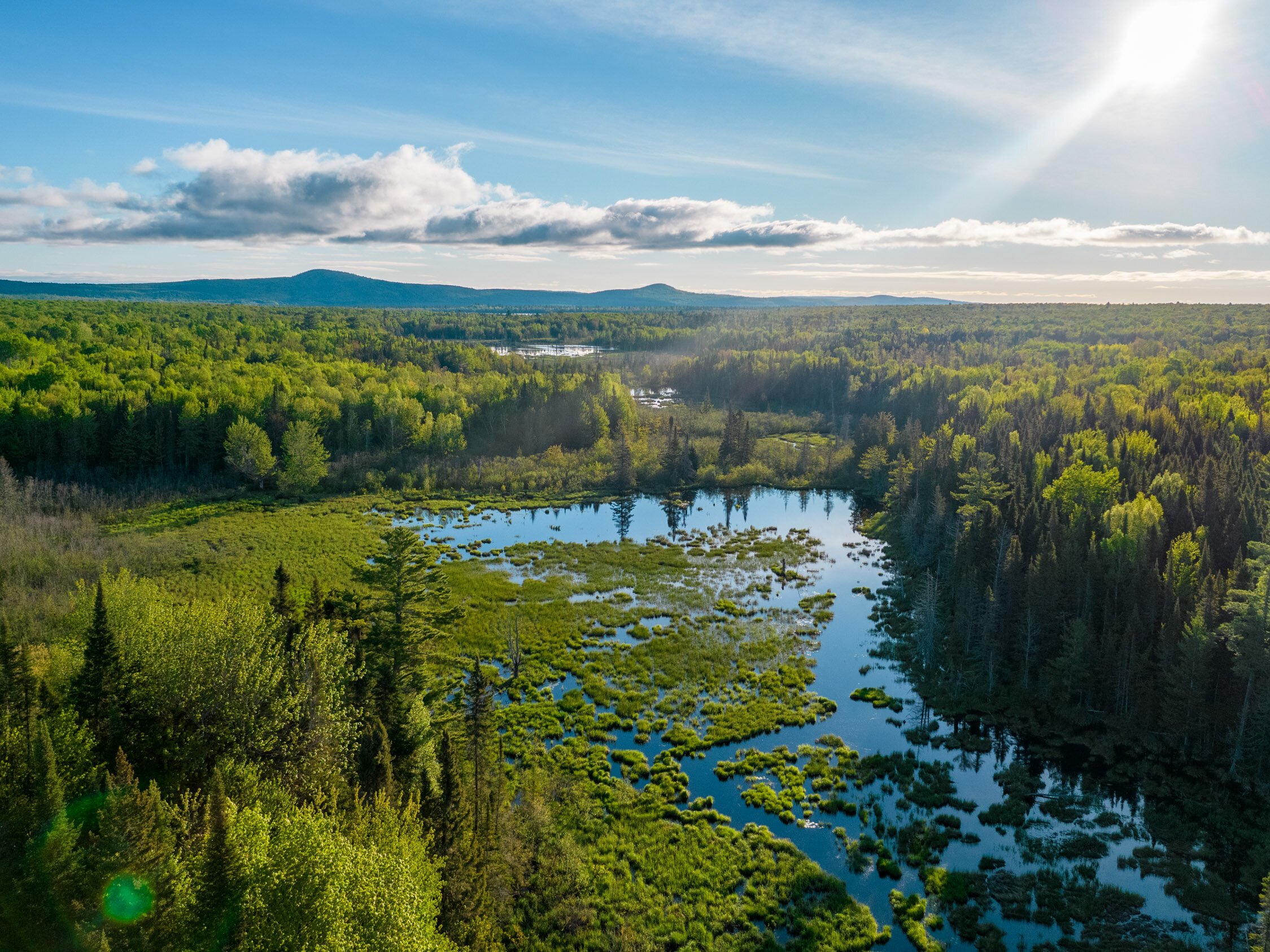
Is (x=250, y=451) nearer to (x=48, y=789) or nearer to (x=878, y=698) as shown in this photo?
(x=48, y=789)

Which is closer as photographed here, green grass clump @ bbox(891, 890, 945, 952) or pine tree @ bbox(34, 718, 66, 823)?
pine tree @ bbox(34, 718, 66, 823)

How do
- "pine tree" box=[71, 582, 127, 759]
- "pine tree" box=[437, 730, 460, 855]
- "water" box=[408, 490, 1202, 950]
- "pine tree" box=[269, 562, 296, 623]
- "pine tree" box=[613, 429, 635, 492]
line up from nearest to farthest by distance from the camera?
"pine tree" box=[437, 730, 460, 855] → "pine tree" box=[71, 582, 127, 759] → "water" box=[408, 490, 1202, 950] → "pine tree" box=[269, 562, 296, 623] → "pine tree" box=[613, 429, 635, 492]

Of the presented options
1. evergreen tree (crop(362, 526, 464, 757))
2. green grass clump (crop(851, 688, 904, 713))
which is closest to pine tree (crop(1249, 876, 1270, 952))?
green grass clump (crop(851, 688, 904, 713))

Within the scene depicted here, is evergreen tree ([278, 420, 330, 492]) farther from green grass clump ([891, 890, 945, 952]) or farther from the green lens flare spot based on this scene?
green grass clump ([891, 890, 945, 952])

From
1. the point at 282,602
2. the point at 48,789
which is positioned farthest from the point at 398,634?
the point at 48,789

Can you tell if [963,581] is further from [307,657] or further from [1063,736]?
[307,657]

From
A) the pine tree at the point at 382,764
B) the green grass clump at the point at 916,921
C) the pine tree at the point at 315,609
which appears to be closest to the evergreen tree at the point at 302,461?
the pine tree at the point at 315,609

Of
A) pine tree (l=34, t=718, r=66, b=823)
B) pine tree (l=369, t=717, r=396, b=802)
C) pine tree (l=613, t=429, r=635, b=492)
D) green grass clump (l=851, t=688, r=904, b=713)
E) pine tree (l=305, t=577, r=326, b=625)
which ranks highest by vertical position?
pine tree (l=34, t=718, r=66, b=823)
